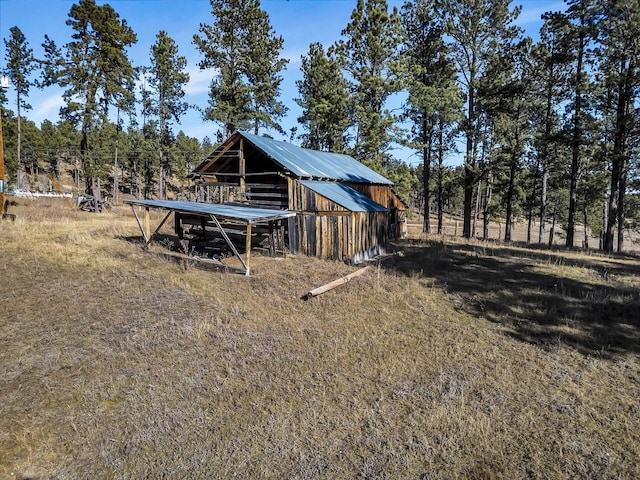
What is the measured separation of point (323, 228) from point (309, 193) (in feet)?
6.10

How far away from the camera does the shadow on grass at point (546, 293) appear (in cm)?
889

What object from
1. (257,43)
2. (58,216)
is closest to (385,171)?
(257,43)

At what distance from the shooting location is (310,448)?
5004 mm

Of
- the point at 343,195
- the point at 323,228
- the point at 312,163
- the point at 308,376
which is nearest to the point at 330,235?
the point at 323,228

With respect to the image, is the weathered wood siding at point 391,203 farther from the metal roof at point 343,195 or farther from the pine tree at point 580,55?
the pine tree at point 580,55

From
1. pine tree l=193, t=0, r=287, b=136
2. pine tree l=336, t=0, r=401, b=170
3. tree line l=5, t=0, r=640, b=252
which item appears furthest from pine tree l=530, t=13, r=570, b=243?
pine tree l=193, t=0, r=287, b=136

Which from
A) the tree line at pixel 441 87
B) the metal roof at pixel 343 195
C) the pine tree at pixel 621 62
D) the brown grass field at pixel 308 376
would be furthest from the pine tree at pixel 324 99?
the brown grass field at pixel 308 376

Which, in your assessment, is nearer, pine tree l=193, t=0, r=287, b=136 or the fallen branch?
the fallen branch

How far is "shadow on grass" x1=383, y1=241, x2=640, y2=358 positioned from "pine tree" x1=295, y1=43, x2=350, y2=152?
649 inches

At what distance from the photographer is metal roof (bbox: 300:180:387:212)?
1736 centimetres

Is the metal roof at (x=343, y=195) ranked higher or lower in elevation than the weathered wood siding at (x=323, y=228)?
higher

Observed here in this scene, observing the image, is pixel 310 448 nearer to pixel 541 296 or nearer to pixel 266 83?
pixel 541 296

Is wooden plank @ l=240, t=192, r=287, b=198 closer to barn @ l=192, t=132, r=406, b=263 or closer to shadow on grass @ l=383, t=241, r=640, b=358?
barn @ l=192, t=132, r=406, b=263

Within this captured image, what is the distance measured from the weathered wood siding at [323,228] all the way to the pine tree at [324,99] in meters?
14.6
